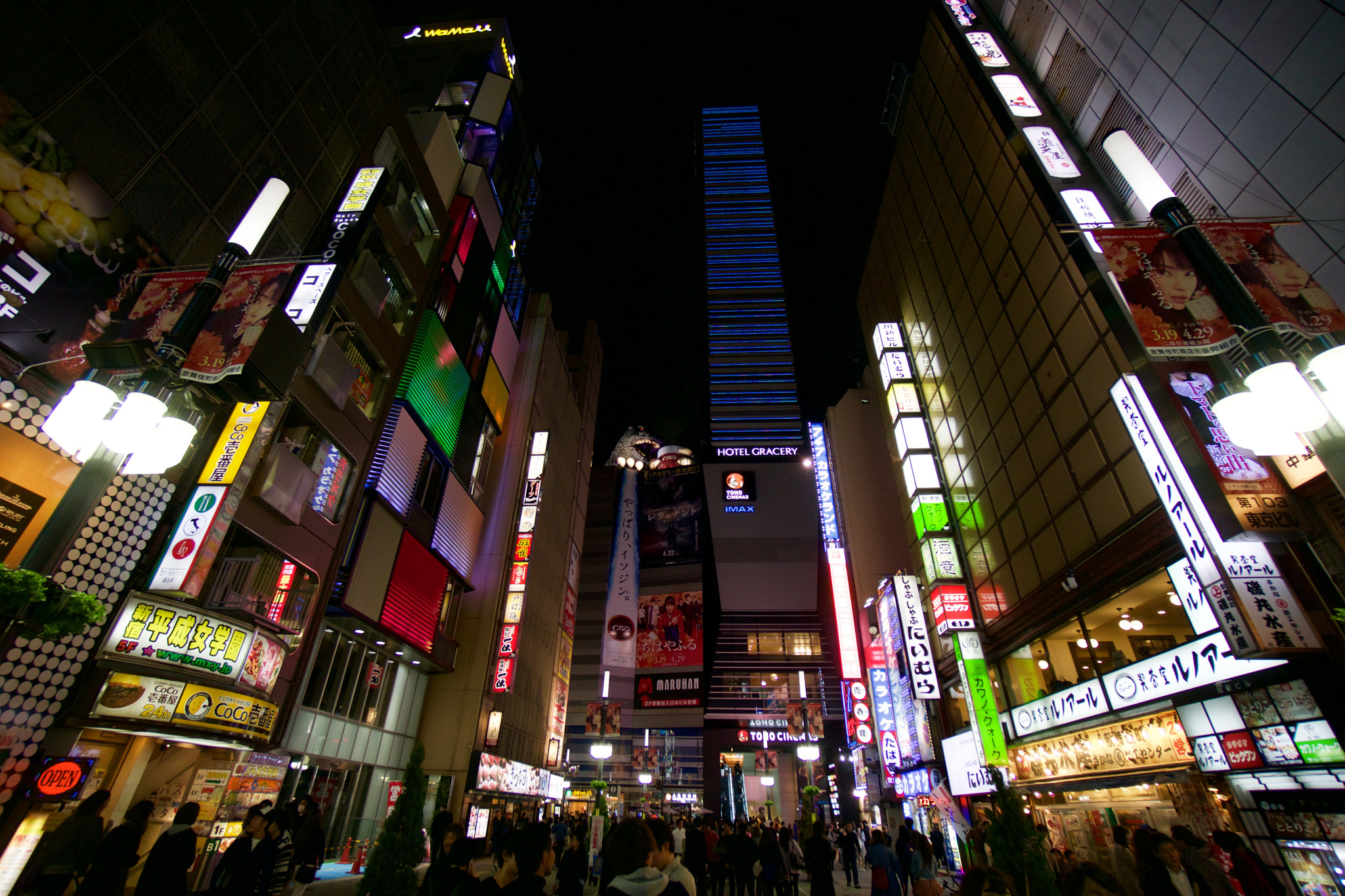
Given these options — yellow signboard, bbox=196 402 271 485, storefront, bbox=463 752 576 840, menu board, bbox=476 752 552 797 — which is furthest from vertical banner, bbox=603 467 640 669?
yellow signboard, bbox=196 402 271 485

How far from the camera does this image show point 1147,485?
33.8 feet

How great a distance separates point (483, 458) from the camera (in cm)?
2620

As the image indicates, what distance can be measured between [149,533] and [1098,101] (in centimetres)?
2156

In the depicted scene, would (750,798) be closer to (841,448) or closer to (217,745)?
(841,448)

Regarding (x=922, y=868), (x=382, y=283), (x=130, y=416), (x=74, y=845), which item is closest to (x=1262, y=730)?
(x=922, y=868)

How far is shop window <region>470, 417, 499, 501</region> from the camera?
25062 millimetres

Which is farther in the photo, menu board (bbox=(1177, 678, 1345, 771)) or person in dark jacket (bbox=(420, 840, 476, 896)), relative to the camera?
menu board (bbox=(1177, 678, 1345, 771))

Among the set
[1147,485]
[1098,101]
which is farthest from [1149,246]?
[1098,101]

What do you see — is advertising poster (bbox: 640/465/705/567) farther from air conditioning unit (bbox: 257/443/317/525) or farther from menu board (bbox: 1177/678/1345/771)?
menu board (bbox: 1177/678/1345/771)

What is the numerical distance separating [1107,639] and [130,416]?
16500 millimetres

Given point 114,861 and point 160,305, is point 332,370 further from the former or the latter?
point 114,861

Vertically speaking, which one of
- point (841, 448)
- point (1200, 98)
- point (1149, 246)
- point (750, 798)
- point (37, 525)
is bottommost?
point (750, 798)

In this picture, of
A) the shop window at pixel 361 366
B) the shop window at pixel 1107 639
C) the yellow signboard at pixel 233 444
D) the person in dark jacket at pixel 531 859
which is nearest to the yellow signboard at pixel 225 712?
the yellow signboard at pixel 233 444

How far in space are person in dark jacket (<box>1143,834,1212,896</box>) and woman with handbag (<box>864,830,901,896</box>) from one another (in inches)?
148
